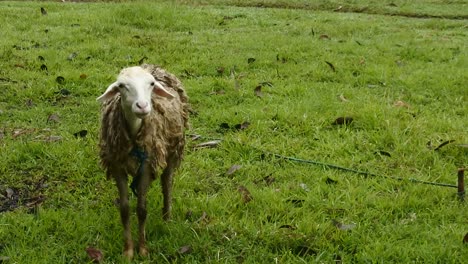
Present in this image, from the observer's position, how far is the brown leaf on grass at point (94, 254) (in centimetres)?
359

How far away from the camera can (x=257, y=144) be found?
5270mm

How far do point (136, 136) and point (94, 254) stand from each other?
840 millimetres

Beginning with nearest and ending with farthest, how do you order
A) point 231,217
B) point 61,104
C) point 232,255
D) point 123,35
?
point 232,255
point 231,217
point 61,104
point 123,35

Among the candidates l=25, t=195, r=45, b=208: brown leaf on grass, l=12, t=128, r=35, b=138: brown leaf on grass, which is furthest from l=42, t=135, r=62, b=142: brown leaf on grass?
l=25, t=195, r=45, b=208: brown leaf on grass

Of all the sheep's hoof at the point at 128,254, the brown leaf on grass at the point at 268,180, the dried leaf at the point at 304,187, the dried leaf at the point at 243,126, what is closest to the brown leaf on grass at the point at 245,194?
the brown leaf on grass at the point at 268,180

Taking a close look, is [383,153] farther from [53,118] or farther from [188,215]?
[53,118]

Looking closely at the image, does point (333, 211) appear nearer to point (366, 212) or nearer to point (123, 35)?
point (366, 212)

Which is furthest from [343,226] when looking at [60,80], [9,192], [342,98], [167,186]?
[60,80]

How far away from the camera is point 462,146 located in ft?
16.6

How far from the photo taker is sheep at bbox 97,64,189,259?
10.8 ft

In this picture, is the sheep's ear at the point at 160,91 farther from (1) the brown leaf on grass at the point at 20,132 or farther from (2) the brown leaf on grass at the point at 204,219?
(1) the brown leaf on grass at the point at 20,132

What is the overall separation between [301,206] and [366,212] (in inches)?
19.2

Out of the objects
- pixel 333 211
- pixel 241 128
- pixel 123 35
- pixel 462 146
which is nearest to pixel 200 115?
pixel 241 128

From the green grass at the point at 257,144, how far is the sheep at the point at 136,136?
35 centimetres
